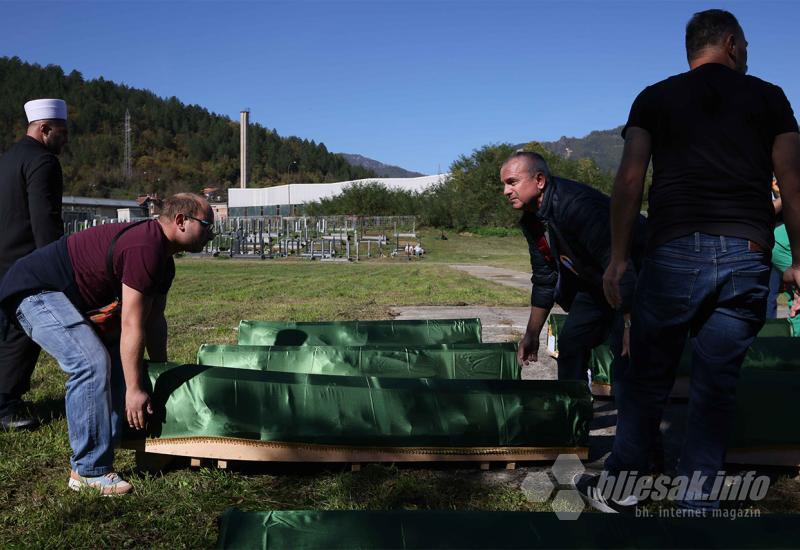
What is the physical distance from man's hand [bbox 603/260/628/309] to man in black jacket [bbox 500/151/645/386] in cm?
27

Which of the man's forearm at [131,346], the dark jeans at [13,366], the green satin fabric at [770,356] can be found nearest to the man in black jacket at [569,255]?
the green satin fabric at [770,356]

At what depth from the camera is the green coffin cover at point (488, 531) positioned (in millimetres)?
2123

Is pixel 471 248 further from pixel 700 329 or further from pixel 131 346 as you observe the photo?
pixel 700 329

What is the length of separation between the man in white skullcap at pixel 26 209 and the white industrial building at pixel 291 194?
70233 mm

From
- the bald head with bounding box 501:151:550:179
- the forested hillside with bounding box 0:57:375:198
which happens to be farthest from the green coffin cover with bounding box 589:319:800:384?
the forested hillside with bounding box 0:57:375:198

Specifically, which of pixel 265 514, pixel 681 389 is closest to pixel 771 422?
pixel 681 389

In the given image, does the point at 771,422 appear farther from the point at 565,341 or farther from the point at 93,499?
the point at 93,499

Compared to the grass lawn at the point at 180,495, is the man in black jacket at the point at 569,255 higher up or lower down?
higher up

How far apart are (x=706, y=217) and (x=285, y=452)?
2276mm

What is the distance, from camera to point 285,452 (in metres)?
3.55

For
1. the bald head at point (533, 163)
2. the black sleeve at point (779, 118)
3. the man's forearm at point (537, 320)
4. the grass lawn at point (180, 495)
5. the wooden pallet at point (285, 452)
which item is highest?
the black sleeve at point (779, 118)

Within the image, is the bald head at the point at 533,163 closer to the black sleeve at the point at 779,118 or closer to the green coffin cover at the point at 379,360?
the black sleeve at the point at 779,118

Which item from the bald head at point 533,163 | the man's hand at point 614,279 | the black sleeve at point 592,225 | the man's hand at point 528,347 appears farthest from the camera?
the man's hand at point 528,347

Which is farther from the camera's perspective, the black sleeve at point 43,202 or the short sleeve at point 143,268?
the black sleeve at point 43,202
